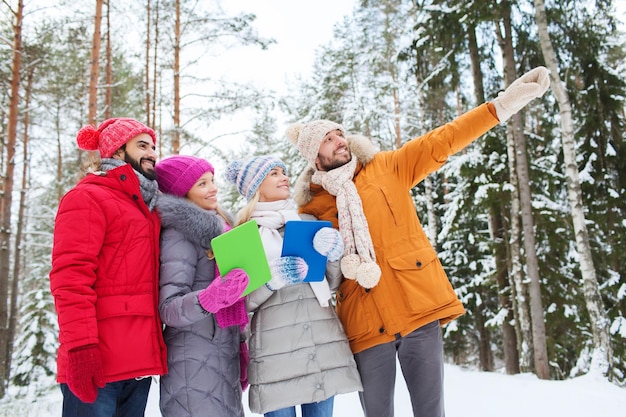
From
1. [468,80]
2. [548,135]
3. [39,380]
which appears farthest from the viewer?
[468,80]

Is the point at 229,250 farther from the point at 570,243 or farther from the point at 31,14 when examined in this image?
the point at 570,243

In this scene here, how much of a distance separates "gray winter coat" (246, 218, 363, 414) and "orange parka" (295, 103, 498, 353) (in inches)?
9.4

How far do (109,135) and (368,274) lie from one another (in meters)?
1.72

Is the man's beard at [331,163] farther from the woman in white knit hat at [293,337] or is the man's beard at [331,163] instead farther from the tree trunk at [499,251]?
the tree trunk at [499,251]

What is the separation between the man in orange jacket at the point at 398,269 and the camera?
8.95ft

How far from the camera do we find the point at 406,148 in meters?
2.98

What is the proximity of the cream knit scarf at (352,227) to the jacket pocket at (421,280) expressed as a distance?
0.18 m

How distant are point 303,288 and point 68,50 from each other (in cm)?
1365

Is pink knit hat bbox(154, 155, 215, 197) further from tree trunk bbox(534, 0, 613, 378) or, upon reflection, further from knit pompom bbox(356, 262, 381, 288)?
tree trunk bbox(534, 0, 613, 378)

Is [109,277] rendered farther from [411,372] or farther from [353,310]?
[411,372]

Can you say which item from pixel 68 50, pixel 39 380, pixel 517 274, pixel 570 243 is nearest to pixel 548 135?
pixel 570 243

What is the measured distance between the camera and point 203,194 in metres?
2.83

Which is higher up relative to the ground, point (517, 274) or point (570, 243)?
point (570, 243)

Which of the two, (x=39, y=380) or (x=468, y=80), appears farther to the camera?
(x=468, y=80)
